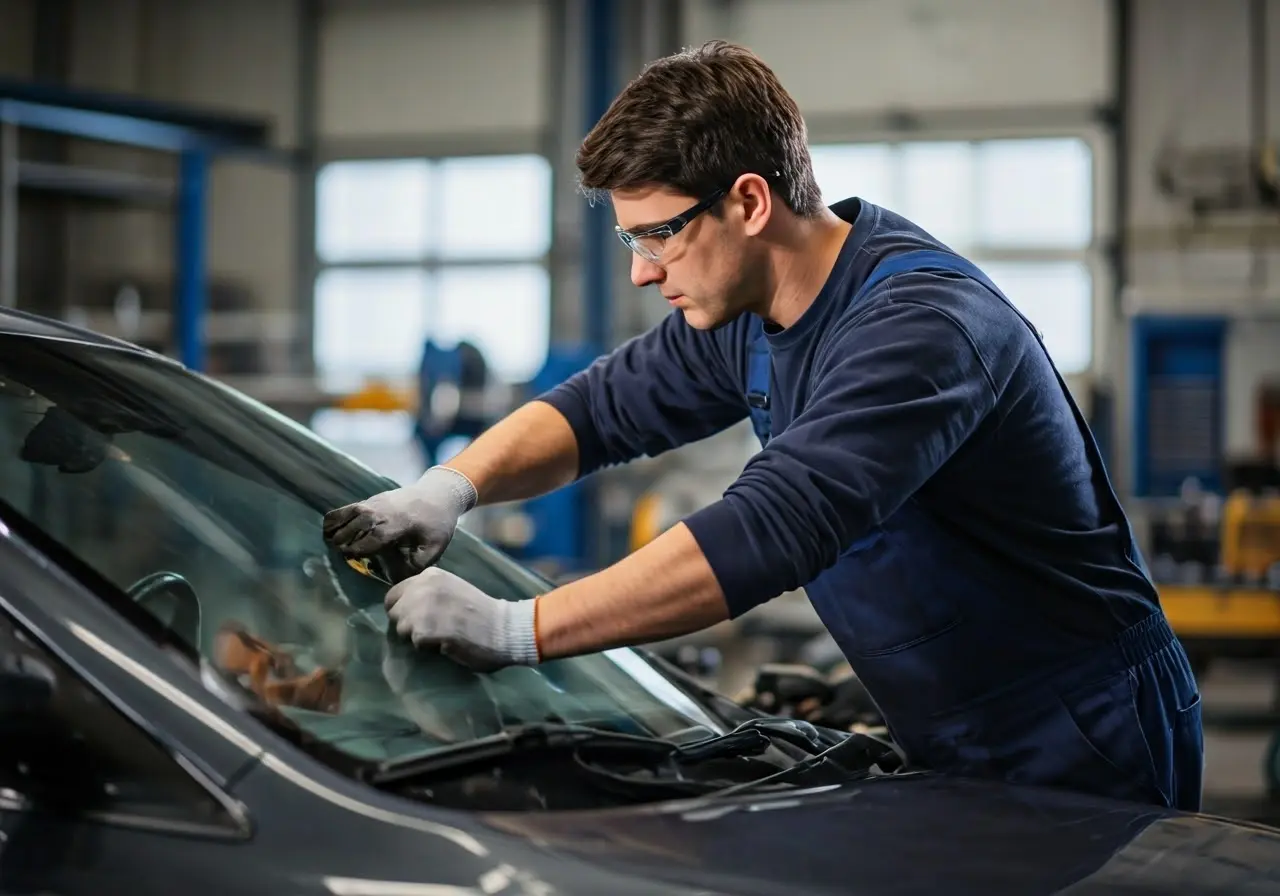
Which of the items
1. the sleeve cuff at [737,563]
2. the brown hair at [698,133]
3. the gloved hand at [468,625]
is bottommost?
the gloved hand at [468,625]

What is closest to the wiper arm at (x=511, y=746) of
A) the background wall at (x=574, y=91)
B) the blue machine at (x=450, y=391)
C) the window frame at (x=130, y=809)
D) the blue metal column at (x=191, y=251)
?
the window frame at (x=130, y=809)

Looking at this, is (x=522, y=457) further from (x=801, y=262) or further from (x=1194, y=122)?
(x=1194, y=122)

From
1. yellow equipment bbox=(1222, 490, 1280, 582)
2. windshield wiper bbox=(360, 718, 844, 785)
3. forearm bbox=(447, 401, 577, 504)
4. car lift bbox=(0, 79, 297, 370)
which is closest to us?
windshield wiper bbox=(360, 718, 844, 785)

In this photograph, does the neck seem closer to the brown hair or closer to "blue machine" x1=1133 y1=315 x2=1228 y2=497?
the brown hair

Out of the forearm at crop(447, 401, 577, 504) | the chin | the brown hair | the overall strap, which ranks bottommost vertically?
the forearm at crop(447, 401, 577, 504)

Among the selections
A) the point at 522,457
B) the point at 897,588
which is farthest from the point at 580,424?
the point at 897,588

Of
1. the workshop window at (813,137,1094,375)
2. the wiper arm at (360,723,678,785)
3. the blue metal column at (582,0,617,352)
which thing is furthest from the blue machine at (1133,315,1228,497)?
the wiper arm at (360,723,678,785)

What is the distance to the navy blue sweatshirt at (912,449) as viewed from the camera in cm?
134

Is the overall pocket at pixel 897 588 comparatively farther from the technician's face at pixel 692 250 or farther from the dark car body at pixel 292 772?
the technician's face at pixel 692 250

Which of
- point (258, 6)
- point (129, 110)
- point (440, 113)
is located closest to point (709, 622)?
point (129, 110)

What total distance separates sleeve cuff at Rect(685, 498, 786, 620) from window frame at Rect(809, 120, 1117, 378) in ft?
29.3

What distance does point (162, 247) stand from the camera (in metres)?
12.5

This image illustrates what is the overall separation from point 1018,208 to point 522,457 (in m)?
8.90

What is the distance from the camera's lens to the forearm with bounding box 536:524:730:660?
4.36 feet
